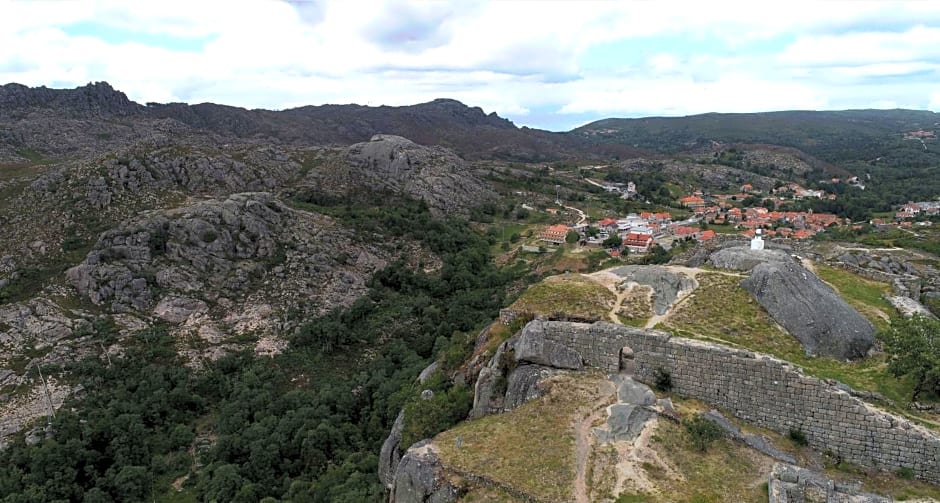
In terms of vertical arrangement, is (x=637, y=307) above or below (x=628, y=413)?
above

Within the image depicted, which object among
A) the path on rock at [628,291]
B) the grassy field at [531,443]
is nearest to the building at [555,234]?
the path on rock at [628,291]

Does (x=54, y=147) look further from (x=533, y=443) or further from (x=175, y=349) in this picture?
(x=533, y=443)

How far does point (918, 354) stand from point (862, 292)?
10.7 metres

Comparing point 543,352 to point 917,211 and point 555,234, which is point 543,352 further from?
point 917,211

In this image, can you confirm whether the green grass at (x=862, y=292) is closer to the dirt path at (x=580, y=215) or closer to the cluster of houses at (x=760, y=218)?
the cluster of houses at (x=760, y=218)

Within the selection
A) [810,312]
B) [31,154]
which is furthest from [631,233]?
[31,154]

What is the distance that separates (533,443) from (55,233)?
232 ft

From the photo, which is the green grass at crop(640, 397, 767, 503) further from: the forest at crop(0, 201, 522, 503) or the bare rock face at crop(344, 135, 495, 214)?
the bare rock face at crop(344, 135, 495, 214)

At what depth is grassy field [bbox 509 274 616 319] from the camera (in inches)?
1017

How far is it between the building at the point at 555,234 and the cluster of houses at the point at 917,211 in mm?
73150

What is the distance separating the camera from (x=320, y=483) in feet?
123

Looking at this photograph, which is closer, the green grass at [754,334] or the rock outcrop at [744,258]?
the green grass at [754,334]

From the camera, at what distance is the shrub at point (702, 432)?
18406 millimetres

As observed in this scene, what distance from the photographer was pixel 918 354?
19.4m
